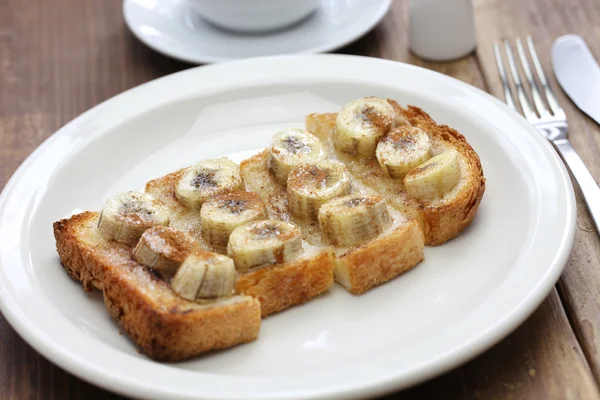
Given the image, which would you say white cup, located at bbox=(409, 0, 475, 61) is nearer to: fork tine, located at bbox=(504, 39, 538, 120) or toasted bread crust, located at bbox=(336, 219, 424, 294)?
fork tine, located at bbox=(504, 39, 538, 120)

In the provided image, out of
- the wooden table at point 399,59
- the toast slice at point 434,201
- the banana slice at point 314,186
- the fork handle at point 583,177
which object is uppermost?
the banana slice at point 314,186

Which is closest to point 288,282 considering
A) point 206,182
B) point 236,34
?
point 206,182

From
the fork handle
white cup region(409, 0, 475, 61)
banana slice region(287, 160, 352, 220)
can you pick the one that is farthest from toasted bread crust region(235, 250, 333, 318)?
white cup region(409, 0, 475, 61)

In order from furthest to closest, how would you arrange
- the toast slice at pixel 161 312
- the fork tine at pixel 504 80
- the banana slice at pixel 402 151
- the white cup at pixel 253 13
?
the white cup at pixel 253 13 < the fork tine at pixel 504 80 < the banana slice at pixel 402 151 < the toast slice at pixel 161 312

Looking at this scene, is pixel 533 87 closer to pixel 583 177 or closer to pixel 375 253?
pixel 583 177

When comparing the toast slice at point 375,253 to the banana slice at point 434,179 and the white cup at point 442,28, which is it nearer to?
the banana slice at point 434,179

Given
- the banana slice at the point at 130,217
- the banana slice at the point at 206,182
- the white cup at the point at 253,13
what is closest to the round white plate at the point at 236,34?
the white cup at the point at 253,13

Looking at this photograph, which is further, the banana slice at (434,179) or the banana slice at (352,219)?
the banana slice at (434,179)
